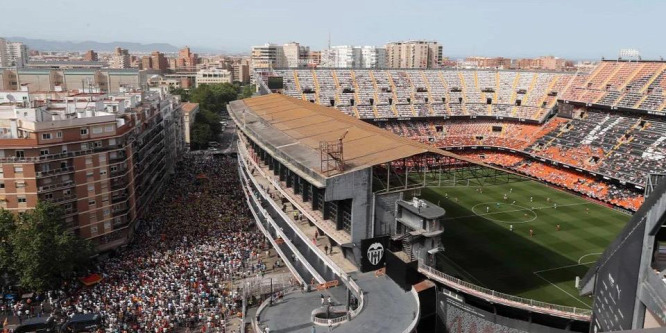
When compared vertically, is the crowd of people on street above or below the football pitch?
below

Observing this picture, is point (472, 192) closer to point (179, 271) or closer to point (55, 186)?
point (179, 271)

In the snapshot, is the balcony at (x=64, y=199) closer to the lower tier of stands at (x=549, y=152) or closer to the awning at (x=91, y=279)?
the awning at (x=91, y=279)

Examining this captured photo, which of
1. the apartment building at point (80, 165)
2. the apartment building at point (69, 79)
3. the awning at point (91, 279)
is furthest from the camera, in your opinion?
the apartment building at point (69, 79)

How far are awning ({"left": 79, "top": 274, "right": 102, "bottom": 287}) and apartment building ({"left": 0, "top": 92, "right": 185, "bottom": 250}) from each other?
6.04 meters

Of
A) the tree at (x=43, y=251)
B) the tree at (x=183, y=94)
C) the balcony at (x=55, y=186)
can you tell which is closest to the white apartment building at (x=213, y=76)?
the tree at (x=183, y=94)

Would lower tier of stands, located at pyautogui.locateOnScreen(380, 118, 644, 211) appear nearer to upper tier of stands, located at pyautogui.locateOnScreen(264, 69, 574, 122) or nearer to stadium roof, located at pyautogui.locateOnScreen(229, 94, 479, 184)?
upper tier of stands, located at pyautogui.locateOnScreen(264, 69, 574, 122)

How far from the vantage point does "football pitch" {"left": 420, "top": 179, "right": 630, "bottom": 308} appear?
1500 inches

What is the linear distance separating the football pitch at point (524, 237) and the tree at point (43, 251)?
27.2 m

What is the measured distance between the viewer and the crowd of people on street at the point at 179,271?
34.4 m

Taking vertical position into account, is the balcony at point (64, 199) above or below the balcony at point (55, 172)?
below

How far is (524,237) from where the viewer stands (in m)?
48.4

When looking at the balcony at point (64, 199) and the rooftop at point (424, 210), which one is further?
the balcony at point (64, 199)

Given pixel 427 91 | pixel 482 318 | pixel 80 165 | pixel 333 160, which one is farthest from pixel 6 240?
pixel 427 91

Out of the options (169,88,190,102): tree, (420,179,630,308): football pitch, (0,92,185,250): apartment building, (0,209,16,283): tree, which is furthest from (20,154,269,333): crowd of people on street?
(169,88,190,102): tree
